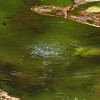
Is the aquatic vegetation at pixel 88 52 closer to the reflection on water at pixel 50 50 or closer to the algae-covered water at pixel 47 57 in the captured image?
the algae-covered water at pixel 47 57

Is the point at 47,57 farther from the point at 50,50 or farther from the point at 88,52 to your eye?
the point at 88,52

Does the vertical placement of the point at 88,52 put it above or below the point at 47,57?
above

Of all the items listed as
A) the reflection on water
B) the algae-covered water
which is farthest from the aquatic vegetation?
the reflection on water

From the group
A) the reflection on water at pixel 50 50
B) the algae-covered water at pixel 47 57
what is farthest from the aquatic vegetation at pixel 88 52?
the reflection on water at pixel 50 50

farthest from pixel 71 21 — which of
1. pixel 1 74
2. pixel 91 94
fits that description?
pixel 91 94

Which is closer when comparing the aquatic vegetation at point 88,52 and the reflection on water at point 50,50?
the aquatic vegetation at point 88,52

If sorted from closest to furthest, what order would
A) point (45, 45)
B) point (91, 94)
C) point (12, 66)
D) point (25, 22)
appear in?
point (91, 94) → point (12, 66) → point (45, 45) → point (25, 22)

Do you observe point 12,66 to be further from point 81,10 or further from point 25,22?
point 81,10

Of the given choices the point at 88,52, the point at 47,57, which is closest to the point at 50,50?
the point at 47,57
